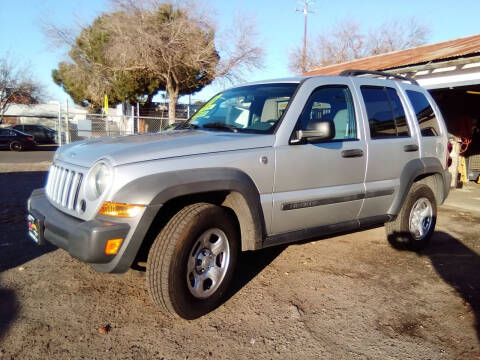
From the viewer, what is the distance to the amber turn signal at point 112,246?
Answer: 8.29 ft

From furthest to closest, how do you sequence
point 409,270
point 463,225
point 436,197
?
point 463,225 < point 436,197 < point 409,270

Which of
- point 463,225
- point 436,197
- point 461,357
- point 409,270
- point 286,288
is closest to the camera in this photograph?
point 461,357

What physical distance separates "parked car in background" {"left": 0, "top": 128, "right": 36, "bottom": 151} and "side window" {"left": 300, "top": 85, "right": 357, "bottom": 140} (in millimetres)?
20343

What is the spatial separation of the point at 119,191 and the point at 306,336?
1656 mm

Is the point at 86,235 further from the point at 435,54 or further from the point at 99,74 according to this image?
the point at 99,74

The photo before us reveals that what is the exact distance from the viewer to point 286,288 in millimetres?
3547

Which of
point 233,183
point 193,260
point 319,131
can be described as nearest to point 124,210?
point 193,260

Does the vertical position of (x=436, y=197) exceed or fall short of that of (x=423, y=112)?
it falls short

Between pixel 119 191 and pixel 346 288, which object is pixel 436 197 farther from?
pixel 119 191

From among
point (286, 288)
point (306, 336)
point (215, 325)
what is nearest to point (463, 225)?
point (286, 288)

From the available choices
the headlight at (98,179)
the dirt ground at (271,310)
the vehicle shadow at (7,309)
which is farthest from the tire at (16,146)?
the headlight at (98,179)

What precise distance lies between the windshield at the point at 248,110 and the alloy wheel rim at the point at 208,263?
1007 mm

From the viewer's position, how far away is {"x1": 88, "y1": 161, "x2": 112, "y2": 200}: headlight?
8.55ft

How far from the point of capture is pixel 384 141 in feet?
13.3
